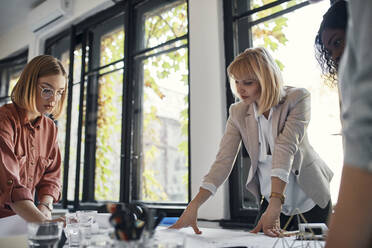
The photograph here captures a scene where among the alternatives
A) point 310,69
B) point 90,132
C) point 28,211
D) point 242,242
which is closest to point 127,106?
point 90,132

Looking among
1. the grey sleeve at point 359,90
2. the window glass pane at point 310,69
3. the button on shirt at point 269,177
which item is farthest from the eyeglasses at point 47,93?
the window glass pane at point 310,69

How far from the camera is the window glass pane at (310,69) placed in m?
1.85

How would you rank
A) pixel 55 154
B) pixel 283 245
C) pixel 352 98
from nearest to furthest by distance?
pixel 352 98 < pixel 283 245 < pixel 55 154

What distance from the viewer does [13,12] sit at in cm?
411

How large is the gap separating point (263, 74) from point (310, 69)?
757 mm

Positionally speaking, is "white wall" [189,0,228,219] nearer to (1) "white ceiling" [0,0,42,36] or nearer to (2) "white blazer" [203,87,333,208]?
(2) "white blazer" [203,87,333,208]

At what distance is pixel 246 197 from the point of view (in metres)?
2.14

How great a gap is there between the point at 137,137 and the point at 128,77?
1.89 feet

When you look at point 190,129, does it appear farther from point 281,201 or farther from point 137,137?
point 281,201

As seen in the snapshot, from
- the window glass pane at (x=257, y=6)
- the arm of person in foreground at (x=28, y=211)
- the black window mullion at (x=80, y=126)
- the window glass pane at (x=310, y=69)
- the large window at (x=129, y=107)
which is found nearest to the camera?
the arm of person in foreground at (x=28, y=211)

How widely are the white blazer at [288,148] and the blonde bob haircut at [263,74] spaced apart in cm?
5

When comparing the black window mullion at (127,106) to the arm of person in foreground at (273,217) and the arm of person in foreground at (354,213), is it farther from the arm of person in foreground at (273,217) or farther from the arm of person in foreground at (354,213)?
the arm of person in foreground at (354,213)

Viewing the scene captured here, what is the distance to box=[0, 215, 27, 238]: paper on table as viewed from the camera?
3.10 ft

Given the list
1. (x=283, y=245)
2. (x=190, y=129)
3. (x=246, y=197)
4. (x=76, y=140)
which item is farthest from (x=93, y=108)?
(x=283, y=245)
